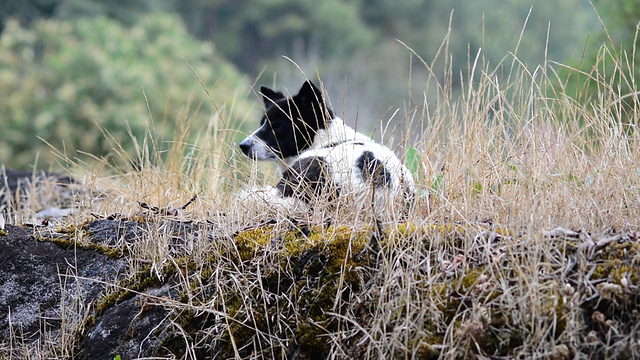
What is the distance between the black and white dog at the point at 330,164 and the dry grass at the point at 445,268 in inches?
5.2

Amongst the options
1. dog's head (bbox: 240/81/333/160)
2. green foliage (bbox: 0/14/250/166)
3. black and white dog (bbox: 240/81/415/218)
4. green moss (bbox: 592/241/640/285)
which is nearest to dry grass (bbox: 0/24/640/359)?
green moss (bbox: 592/241/640/285)

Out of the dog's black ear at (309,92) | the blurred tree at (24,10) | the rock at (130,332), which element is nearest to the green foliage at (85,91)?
the blurred tree at (24,10)

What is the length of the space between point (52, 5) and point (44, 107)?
47.6ft

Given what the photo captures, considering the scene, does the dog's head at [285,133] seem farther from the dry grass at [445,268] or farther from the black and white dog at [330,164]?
the dry grass at [445,268]

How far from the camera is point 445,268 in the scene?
274 centimetres

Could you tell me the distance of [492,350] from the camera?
2.47m

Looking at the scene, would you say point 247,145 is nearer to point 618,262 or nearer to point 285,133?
point 285,133

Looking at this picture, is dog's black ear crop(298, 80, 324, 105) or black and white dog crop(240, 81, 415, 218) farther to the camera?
dog's black ear crop(298, 80, 324, 105)

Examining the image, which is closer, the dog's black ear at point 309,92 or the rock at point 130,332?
the rock at point 130,332

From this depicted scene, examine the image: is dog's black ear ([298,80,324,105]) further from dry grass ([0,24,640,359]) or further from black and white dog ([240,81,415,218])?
dry grass ([0,24,640,359])

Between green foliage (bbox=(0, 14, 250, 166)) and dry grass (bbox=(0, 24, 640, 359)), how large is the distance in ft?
34.0

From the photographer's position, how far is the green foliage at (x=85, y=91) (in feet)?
48.4

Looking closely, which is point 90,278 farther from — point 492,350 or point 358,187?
point 492,350

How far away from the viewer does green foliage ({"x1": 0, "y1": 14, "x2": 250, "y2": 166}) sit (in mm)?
14758
